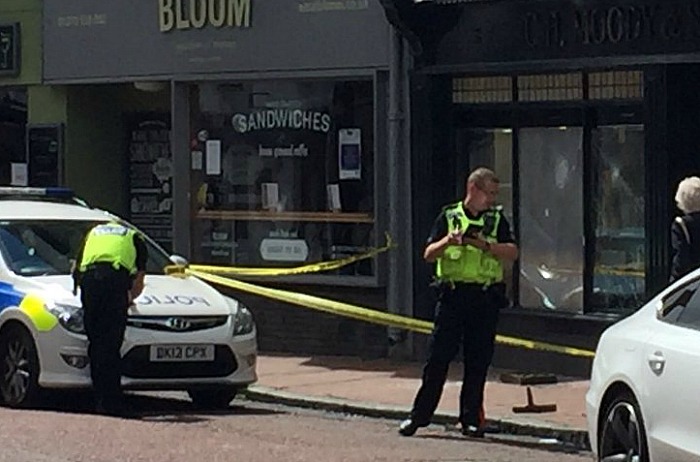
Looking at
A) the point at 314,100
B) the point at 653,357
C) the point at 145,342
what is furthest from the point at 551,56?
the point at 653,357

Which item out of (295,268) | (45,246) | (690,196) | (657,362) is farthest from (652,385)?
(295,268)

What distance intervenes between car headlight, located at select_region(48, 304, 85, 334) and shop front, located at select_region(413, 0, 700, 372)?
4.51 meters

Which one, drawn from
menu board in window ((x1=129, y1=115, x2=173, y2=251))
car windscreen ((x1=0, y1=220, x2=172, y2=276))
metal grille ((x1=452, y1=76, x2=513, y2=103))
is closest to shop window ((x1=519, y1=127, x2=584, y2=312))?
metal grille ((x1=452, y1=76, x2=513, y2=103))

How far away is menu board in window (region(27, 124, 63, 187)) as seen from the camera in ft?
67.1

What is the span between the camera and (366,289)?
17.7 metres

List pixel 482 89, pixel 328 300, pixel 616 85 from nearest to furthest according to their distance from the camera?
pixel 616 85 → pixel 482 89 → pixel 328 300

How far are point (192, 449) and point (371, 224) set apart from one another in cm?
641

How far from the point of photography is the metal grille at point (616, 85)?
15625 millimetres

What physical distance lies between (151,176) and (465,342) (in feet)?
29.1

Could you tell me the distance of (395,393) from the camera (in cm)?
1517

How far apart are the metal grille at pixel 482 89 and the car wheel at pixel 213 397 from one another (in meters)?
4.06

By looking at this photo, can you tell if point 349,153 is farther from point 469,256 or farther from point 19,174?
point 469,256

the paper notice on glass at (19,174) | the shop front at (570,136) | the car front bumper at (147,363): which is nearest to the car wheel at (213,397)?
the car front bumper at (147,363)

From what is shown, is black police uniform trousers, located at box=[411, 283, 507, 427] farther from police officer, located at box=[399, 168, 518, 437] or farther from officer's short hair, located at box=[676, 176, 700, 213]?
officer's short hair, located at box=[676, 176, 700, 213]
